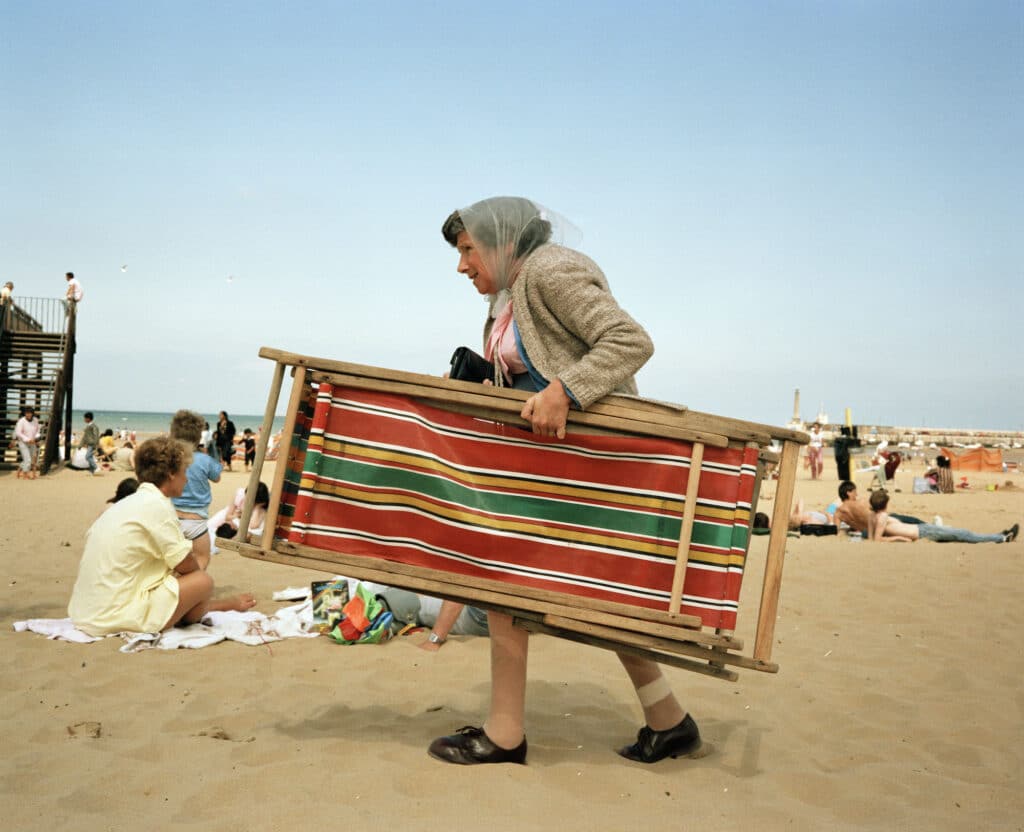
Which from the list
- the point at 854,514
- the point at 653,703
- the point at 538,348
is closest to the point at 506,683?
the point at 653,703

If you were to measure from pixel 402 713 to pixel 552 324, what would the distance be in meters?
2.03

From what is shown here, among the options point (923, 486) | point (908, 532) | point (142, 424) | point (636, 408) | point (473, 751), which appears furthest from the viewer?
point (142, 424)

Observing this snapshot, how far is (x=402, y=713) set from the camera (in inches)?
155

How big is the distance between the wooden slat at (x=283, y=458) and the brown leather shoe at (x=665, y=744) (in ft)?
5.42

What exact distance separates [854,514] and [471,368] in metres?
10.1

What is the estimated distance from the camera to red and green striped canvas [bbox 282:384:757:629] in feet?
9.39

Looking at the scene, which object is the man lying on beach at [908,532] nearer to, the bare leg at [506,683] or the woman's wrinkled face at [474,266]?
the bare leg at [506,683]

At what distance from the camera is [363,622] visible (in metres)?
5.34

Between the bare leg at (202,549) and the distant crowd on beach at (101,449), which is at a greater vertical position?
the bare leg at (202,549)

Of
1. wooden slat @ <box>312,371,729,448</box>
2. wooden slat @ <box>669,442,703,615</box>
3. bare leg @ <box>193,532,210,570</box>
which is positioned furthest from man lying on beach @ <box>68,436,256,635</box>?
wooden slat @ <box>669,442,703,615</box>

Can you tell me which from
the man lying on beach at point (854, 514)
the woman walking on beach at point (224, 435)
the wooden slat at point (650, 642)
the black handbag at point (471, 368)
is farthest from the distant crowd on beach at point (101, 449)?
the wooden slat at point (650, 642)

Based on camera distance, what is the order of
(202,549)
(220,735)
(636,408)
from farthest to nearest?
(202,549)
(220,735)
(636,408)

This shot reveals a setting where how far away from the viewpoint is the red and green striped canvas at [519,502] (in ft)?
9.39

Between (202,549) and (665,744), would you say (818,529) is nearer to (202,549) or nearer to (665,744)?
(202,549)
